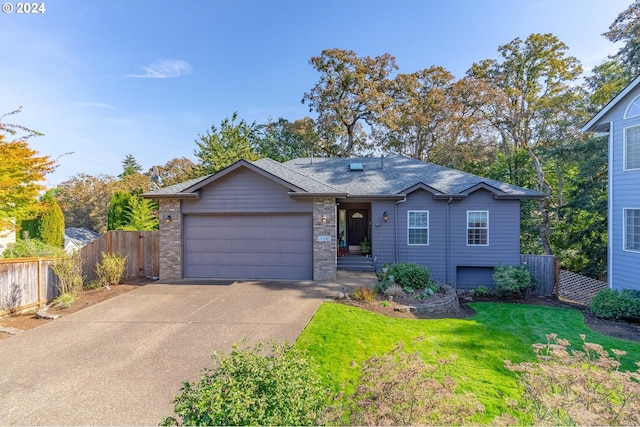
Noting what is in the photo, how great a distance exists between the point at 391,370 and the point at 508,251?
1140cm

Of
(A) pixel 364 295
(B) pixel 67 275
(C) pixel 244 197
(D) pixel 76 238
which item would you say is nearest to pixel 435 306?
(A) pixel 364 295

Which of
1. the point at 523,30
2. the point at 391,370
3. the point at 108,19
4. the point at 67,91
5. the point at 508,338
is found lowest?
the point at 508,338

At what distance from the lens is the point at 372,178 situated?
14375 millimetres

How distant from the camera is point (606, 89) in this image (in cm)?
1552

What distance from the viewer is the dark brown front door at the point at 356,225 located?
50.5ft

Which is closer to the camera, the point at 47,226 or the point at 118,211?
the point at 47,226

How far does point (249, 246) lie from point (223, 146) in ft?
41.1

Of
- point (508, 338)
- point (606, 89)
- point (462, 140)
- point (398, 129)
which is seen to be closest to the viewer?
point (508, 338)

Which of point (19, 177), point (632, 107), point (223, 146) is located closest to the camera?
point (632, 107)

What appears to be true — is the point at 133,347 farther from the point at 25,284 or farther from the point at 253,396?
the point at 25,284

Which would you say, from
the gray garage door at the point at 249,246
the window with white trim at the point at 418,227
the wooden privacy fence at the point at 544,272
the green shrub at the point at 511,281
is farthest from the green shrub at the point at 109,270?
the wooden privacy fence at the point at 544,272

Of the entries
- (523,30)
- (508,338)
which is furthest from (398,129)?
(508,338)

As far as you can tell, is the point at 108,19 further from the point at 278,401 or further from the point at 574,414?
the point at 574,414

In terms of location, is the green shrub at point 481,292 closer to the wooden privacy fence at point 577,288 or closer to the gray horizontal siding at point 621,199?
the wooden privacy fence at point 577,288
